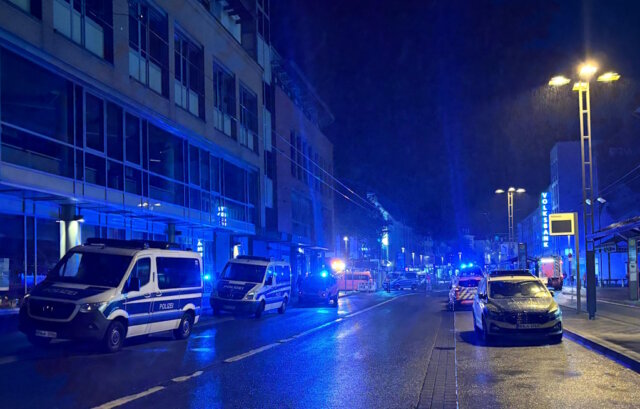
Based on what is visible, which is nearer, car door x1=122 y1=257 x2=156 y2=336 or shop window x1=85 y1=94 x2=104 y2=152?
car door x1=122 y1=257 x2=156 y2=336

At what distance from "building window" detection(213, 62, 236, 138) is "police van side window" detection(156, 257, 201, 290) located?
14.8 m

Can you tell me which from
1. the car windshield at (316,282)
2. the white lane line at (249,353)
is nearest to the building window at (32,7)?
the white lane line at (249,353)

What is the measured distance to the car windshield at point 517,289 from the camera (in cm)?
1594

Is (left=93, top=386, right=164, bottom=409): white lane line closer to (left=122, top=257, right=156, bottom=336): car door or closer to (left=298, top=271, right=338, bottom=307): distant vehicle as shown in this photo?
(left=122, top=257, right=156, bottom=336): car door

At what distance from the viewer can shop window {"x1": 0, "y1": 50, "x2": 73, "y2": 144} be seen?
16.7m

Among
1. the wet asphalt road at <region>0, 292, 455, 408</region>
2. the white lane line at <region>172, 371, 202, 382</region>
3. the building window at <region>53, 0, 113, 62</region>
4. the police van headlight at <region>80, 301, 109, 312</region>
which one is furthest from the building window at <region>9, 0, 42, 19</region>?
the white lane line at <region>172, 371, 202, 382</region>

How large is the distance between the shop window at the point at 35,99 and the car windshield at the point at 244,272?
8.42 meters

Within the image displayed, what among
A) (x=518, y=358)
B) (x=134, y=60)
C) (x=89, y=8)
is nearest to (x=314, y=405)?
(x=518, y=358)

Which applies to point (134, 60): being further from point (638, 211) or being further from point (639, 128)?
point (639, 128)

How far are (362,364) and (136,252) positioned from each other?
6.29 m

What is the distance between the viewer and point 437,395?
8.71 meters

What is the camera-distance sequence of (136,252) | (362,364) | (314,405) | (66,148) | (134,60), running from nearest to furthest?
(314,405), (362,364), (136,252), (66,148), (134,60)

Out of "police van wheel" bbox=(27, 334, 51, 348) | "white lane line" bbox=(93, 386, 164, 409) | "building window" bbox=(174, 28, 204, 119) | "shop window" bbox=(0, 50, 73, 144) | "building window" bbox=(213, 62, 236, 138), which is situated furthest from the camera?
"building window" bbox=(213, 62, 236, 138)

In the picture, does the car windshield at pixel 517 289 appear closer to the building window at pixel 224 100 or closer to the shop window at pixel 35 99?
the shop window at pixel 35 99
